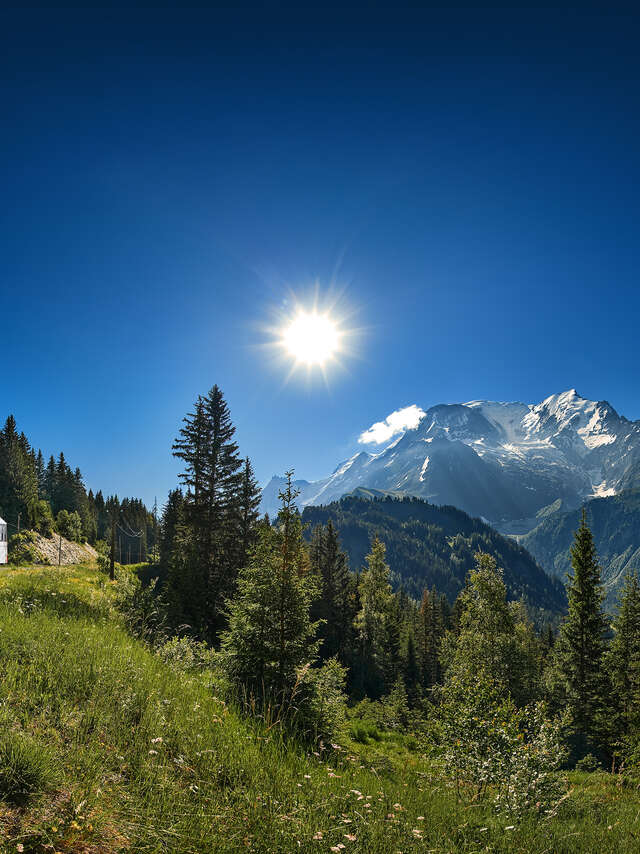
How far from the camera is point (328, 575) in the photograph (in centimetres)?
4662

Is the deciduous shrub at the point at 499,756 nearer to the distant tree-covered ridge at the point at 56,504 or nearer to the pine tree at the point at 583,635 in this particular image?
the pine tree at the point at 583,635

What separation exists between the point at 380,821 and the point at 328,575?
4487cm

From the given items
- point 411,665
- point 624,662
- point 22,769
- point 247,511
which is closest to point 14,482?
point 247,511

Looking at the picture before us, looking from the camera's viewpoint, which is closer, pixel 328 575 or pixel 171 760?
pixel 171 760

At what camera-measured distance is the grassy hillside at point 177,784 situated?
3.10 meters

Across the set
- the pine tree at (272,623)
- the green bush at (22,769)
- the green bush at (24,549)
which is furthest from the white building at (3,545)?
the green bush at (22,769)

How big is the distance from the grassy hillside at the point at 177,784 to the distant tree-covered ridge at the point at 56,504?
45.4 metres

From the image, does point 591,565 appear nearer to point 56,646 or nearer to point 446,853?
point 446,853

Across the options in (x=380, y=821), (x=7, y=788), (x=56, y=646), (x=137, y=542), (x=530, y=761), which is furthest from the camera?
(x=137, y=542)

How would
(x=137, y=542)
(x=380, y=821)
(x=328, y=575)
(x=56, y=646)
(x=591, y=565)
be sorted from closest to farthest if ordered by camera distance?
1. (x=380, y=821)
2. (x=56, y=646)
3. (x=591, y=565)
4. (x=328, y=575)
5. (x=137, y=542)

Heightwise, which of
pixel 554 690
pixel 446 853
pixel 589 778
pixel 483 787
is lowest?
pixel 554 690

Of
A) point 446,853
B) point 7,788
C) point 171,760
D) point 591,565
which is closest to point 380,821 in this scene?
point 446,853

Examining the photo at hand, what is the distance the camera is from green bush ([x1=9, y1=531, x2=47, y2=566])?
4309 cm

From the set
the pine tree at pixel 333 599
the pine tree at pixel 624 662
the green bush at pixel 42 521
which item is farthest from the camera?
the green bush at pixel 42 521
